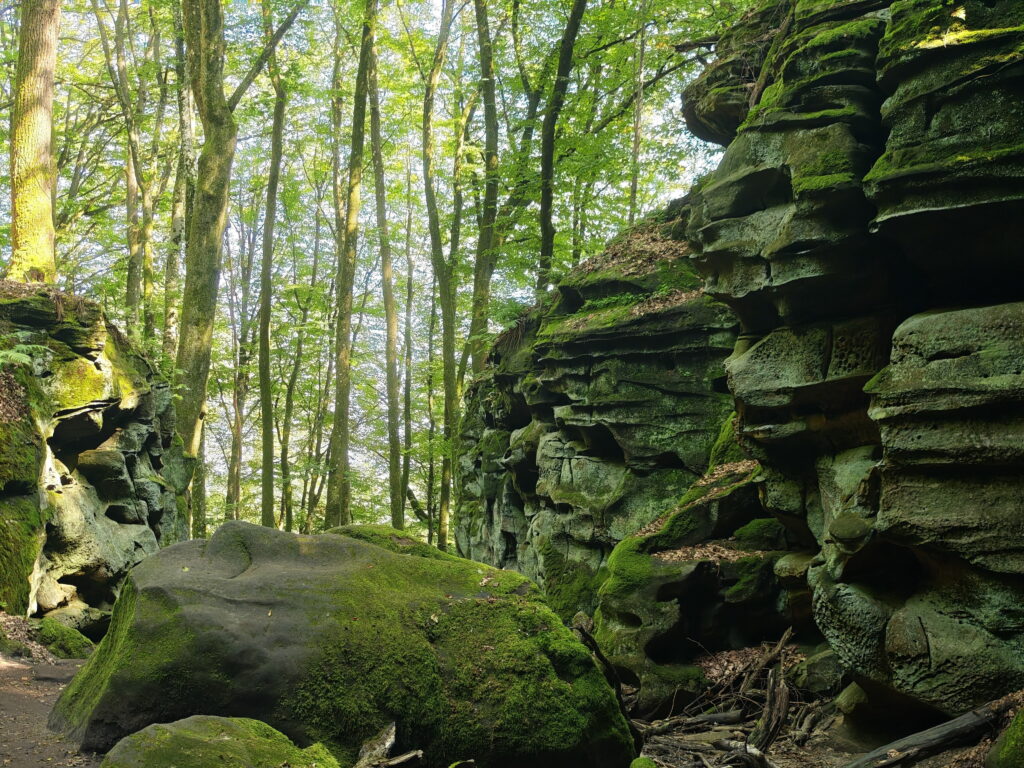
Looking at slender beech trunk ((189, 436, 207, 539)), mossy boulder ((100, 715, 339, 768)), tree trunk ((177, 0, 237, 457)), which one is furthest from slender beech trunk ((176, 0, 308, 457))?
mossy boulder ((100, 715, 339, 768))

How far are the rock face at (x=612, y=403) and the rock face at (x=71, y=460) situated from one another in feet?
24.7

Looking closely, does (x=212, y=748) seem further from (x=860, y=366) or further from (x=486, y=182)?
(x=486, y=182)

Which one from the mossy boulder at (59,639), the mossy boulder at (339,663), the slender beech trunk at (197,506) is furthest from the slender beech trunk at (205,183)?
the mossy boulder at (339,663)

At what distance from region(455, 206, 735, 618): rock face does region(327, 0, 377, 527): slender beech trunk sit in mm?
3912

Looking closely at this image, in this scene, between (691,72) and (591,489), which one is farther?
(691,72)

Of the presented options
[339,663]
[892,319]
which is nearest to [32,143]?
[339,663]

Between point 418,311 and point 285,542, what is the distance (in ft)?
99.5

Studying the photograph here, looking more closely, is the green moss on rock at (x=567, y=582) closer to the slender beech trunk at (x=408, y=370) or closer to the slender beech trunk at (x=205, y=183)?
the slender beech trunk at (x=205, y=183)

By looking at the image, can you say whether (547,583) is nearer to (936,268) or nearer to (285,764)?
(936,268)

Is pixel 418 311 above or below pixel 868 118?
above

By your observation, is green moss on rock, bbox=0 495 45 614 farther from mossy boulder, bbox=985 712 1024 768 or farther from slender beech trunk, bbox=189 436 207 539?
mossy boulder, bbox=985 712 1024 768

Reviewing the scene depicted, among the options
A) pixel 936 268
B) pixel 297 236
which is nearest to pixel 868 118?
pixel 936 268

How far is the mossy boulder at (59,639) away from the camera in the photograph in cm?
834

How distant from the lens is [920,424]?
6.30 meters
